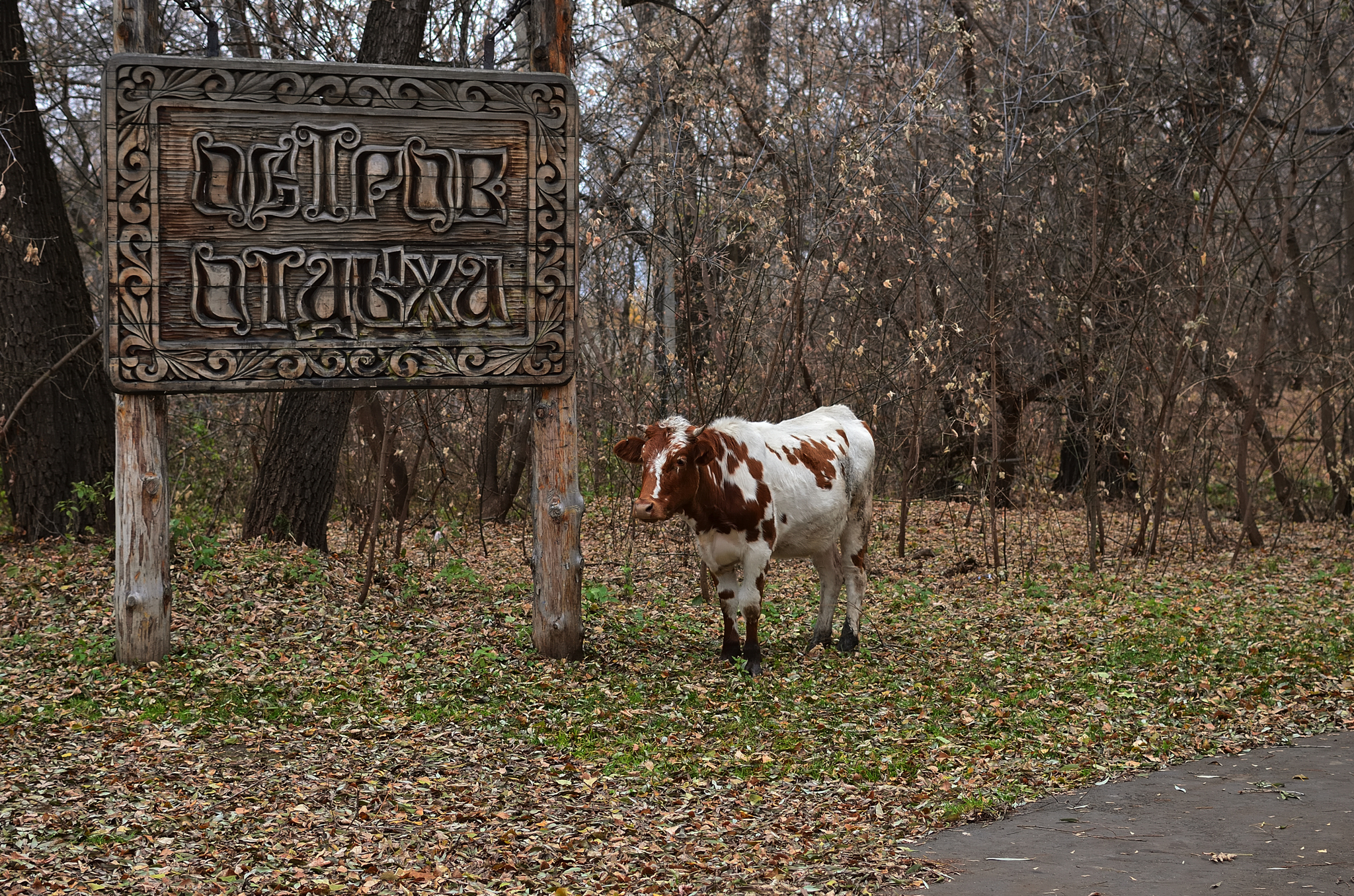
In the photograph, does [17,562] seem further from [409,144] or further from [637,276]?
[637,276]

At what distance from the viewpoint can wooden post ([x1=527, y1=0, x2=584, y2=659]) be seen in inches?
335

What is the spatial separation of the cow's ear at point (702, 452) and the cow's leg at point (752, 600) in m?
0.78

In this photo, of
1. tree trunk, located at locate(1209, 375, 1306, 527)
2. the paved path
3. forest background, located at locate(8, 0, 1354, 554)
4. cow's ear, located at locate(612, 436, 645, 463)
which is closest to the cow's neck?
cow's ear, located at locate(612, 436, 645, 463)

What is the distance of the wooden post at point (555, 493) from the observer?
27.9 ft

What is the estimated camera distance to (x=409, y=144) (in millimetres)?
8055

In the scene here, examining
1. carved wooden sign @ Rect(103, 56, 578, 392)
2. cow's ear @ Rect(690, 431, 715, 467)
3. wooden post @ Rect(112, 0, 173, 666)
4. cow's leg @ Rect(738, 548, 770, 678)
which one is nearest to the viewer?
carved wooden sign @ Rect(103, 56, 578, 392)

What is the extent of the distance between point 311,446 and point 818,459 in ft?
15.9

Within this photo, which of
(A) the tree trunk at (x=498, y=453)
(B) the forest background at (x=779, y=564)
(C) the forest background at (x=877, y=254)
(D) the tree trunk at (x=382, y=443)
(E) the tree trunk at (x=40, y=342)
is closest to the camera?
(B) the forest background at (x=779, y=564)

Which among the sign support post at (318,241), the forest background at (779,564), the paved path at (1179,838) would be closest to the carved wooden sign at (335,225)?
the sign support post at (318,241)

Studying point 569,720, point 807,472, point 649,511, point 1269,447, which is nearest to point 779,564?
point 807,472

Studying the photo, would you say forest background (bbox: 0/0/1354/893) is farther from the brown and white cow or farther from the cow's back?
the cow's back

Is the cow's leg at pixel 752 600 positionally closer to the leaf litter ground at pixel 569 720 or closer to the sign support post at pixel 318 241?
the leaf litter ground at pixel 569 720

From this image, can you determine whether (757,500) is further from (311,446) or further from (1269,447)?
(1269,447)

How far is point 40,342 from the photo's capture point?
10625mm
